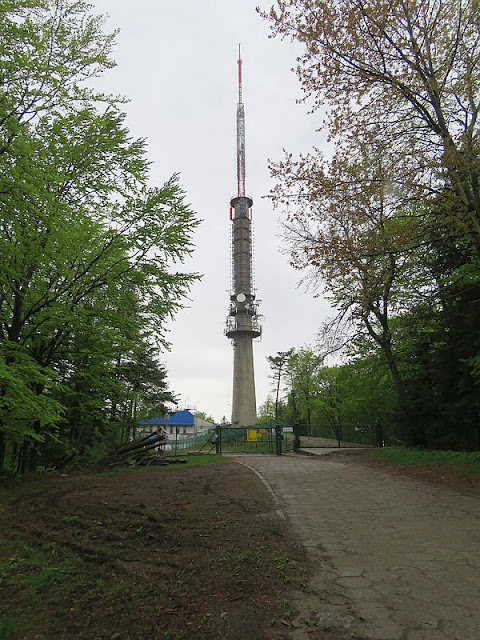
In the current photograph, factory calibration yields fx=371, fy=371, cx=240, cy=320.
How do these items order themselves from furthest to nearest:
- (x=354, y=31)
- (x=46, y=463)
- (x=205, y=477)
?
(x=46, y=463) < (x=205, y=477) < (x=354, y=31)

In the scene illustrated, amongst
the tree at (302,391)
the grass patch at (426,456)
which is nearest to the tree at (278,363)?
the tree at (302,391)

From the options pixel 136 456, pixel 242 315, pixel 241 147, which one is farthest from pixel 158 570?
pixel 241 147

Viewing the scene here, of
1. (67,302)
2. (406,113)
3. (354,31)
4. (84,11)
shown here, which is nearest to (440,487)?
(406,113)

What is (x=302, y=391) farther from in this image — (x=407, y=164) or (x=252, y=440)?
(x=407, y=164)

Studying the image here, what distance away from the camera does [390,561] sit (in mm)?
4129

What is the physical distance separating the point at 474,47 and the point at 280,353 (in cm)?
4990

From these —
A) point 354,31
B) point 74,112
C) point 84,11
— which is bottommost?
point 74,112

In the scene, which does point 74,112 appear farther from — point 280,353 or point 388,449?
point 280,353

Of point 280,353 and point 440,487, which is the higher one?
point 280,353

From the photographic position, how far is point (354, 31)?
8.16 meters

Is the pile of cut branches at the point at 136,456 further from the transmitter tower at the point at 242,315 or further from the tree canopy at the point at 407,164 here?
the transmitter tower at the point at 242,315

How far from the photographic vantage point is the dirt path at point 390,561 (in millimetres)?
2916

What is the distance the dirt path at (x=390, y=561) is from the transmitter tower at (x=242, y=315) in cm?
3699

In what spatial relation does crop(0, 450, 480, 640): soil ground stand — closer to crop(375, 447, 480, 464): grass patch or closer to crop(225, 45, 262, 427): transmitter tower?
crop(375, 447, 480, 464): grass patch
